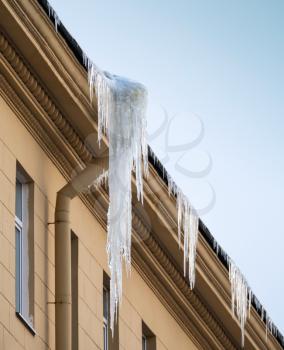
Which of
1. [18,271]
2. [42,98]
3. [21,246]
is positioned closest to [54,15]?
[42,98]

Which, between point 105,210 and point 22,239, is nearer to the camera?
point 22,239

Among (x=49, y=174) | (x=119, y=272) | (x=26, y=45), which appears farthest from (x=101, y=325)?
(x=26, y=45)

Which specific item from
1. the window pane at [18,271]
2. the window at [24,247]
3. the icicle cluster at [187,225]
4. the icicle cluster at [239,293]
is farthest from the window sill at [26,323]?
the icicle cluster at [239,293]

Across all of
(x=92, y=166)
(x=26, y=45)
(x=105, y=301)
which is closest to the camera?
(x=26, y=45)

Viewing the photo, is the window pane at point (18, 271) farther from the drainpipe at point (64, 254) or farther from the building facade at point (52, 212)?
the drainpipe at point (64, 254)

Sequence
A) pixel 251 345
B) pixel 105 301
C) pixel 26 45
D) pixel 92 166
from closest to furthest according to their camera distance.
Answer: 1. pixel 26 45
2. pixel 92 166
3. pixel 105 301
4. pixel 251 345

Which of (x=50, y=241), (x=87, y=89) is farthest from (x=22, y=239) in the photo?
(x=87, y=89)

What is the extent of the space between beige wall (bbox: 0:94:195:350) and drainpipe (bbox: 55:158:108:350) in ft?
0.31

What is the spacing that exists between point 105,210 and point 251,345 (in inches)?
214

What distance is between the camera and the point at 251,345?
95.6 ft

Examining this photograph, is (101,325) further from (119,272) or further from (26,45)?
(26,45)

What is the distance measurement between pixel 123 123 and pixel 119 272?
1.86 meters

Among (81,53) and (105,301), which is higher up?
(81,53)

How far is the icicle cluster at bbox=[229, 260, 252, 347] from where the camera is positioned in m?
28.0
